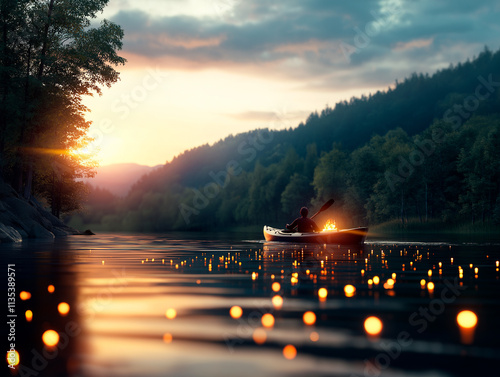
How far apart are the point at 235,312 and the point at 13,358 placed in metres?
3.60

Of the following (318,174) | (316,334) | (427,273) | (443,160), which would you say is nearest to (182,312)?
(316,334)

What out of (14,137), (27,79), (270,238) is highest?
(27,79)

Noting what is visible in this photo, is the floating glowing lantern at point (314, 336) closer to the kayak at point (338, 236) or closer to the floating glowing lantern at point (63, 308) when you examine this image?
the floating glowing lantern at point (63, 308)

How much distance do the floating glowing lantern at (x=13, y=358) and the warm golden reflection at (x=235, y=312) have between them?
10.2 feet

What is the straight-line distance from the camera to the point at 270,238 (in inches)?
1570

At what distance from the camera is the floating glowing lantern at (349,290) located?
1047 cm

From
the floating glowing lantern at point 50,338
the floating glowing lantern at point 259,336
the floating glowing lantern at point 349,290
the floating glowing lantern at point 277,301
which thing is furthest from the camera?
the floating glowing lantern at point 349,290

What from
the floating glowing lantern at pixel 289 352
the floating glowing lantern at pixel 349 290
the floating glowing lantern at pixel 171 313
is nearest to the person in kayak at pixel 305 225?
the floating glowing lantern at pixel 349 290

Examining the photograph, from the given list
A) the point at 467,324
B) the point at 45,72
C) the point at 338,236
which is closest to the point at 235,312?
the point at 467,324

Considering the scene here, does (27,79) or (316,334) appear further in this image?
(27,79)

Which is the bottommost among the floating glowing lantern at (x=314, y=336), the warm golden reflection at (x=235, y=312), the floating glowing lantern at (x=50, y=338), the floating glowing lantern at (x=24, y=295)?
the warm golden reflection at (x=235, y=312)

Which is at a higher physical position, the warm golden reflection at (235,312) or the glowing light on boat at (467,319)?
the glowing light on boat at (467,319)

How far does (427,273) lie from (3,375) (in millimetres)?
11987

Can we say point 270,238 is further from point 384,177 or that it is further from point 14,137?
A: point 384,177
